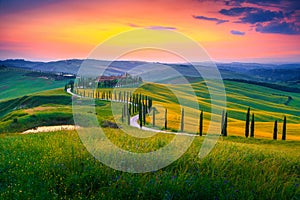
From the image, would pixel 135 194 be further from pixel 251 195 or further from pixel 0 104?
pixel 0 104

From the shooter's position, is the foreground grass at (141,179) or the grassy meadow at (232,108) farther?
the grassy meadow at (232,108)

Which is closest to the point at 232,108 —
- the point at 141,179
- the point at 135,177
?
the point at 135,177

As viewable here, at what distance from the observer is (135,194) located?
306 inches

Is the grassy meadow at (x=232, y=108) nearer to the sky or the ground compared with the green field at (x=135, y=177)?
nearer to the ground

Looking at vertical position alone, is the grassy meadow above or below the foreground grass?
below

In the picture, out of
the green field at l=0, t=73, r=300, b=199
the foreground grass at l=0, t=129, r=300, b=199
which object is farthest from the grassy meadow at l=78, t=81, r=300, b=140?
the foreground grass at l=0, t=129, r=300, b=199

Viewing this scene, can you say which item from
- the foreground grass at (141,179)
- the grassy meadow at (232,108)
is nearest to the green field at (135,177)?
the foreground grass at (141,179)

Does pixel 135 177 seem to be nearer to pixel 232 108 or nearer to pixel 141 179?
pixel 141 179

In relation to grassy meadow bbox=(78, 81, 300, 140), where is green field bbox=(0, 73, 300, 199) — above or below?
above

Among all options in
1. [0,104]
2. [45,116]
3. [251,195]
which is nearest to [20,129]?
[45,116]

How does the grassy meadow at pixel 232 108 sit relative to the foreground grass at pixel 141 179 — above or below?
below

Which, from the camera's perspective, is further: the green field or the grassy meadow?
the grassy meadow

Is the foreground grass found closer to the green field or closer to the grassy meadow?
the green field

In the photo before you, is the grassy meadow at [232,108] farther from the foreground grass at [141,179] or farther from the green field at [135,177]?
the foreground grass at [141,179]
